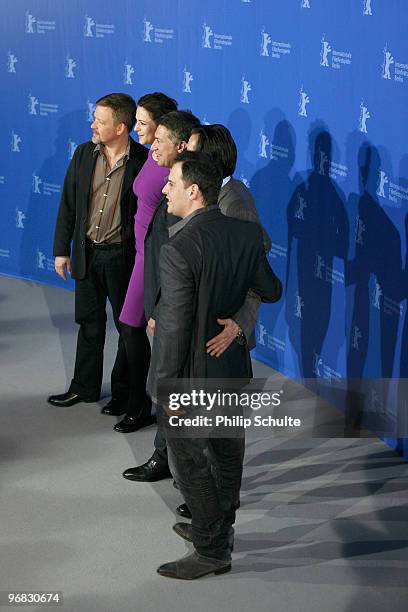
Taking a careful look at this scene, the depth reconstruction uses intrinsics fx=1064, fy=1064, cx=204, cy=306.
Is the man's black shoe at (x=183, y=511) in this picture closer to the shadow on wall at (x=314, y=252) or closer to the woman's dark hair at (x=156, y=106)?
the shadow on wall at (x=314, y=252)

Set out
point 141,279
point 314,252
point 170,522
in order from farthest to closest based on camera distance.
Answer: point 314,252 → point 141,279 → point 170,522

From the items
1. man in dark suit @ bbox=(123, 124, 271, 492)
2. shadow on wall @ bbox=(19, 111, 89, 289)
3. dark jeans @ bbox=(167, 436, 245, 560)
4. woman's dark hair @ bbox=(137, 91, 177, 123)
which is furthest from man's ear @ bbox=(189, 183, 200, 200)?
shadow on wall @ bbox=(19, 111, 89, 289)

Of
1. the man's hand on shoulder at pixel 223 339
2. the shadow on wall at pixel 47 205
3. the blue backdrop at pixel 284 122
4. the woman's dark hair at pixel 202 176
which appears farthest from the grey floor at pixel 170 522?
the shadow on wall at pixel 47 205

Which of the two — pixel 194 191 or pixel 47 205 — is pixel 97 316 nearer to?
pixel 194 191

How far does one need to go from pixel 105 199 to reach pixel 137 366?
908 millimetres

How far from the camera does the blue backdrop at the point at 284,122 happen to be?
17.9 feet

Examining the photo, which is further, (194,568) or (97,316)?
(97,316)

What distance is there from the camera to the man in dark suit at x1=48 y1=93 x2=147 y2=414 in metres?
5.61

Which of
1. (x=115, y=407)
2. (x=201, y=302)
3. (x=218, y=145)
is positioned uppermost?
(x=218, y=145)

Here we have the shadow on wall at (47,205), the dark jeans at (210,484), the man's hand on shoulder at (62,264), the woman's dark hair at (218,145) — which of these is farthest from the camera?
the shadow on wall at (47,205)

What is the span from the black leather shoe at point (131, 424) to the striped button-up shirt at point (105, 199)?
0.97 m

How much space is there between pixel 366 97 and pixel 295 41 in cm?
80

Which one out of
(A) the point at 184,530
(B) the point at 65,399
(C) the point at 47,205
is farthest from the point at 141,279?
(C) the point at 47,205

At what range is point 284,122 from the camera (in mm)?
6328
